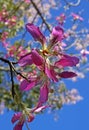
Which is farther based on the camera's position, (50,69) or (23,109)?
(23,109)

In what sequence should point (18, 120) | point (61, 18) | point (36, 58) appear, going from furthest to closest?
point (61, 18) < point (18, 120) < point (36, 58)

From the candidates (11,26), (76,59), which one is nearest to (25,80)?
(76,59)

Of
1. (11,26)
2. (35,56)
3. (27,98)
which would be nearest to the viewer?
(35,56)

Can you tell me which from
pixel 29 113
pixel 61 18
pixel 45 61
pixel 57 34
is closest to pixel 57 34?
pixel 57 34

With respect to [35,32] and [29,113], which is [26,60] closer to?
[35,32]

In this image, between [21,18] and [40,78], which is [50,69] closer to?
[40,78]

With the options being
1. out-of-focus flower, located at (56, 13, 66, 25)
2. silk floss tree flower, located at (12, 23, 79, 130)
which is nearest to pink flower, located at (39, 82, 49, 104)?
silk floss tree flower, located at (12, 23, 79, 130)

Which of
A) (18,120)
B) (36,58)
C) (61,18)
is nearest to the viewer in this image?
(36,58)
